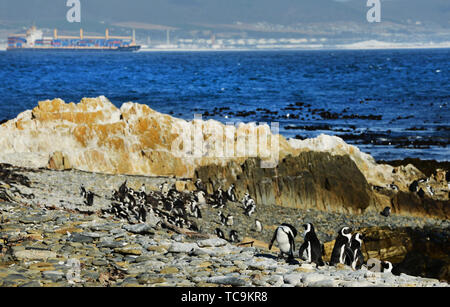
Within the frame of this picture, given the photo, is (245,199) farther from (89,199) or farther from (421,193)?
(421,193)

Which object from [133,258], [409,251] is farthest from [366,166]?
[133,258]

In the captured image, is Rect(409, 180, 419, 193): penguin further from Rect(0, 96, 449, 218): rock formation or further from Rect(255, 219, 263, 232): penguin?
Rect(255, 219, 263, 232): penguin

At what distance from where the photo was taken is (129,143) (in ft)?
62.2

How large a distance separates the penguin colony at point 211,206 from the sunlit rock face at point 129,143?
195 cm

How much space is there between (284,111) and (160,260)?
29970 mm

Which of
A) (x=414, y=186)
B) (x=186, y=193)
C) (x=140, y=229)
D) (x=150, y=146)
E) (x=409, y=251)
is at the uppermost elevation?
(x=150, y=146)

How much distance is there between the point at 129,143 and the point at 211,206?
14.8ft

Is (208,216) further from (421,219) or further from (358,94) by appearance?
(358,94)

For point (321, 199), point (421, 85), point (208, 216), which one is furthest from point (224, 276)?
point (421, 85)

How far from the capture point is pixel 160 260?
7.91 metres

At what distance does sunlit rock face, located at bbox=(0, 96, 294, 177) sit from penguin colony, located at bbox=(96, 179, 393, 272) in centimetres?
195

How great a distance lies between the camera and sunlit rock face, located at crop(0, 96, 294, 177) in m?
18.4

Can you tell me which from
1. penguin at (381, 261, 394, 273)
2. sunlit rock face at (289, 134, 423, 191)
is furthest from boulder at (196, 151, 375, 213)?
penguin at (381, 261, 394, 273)

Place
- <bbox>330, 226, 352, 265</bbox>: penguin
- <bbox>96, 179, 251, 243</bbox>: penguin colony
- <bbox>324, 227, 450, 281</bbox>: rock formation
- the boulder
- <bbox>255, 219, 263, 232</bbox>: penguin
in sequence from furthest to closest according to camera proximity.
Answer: the boulder
<bbox>255, 219, 263, 232</bbox>: penguin
<bbox>96, 179, 251, 243</bbox>: penguin colony
<bbox>324, 227, 450, 281</bbox>: rock formation
<bbox>330, 226, 352, 265</bbox>: penguin
